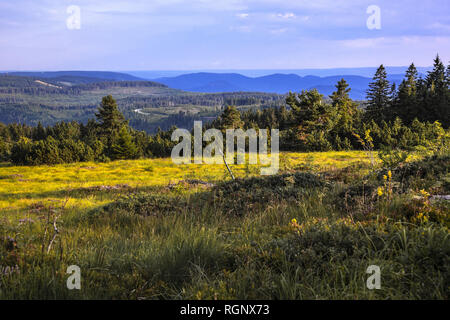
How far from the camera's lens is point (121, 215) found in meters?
7.02

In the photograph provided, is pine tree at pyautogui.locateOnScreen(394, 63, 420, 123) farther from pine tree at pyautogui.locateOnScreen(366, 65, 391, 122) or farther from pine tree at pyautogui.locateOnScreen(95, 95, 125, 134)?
pine tree at pyautogui.locateOnScreen(95, 95, 125, 134)

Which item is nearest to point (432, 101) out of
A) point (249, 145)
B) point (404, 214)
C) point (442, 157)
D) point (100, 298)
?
point (249, 145)

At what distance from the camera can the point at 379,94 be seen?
61.2 meters

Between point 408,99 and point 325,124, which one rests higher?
point 408,99

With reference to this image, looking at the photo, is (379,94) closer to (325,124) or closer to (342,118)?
(342,118)

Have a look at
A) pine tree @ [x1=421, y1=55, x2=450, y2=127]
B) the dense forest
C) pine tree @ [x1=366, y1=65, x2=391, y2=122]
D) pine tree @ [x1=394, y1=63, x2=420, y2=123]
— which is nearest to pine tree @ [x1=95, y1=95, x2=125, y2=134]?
the dense forest

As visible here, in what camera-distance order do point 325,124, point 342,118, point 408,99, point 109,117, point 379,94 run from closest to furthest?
point 325,124
point 408,99
point 342,118
point 379,94
point 109,117

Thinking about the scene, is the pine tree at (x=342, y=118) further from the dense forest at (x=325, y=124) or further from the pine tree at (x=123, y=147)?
the pine tree at (x=123, y=147)

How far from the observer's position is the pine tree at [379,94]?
6022 centimetres

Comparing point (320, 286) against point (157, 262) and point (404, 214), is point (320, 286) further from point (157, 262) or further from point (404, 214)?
point (404, 214)

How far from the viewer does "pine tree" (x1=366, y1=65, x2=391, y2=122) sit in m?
60.2

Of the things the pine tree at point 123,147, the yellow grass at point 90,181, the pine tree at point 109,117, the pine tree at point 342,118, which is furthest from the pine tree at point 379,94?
the pine tree at point 109,117

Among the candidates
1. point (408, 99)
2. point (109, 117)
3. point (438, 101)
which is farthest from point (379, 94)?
point (109, 117)

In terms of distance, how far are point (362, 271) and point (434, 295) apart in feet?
1.86
